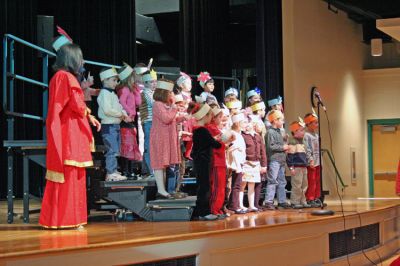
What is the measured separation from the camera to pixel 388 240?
7.48 m

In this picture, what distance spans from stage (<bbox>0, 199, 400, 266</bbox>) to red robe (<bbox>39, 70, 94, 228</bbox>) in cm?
15

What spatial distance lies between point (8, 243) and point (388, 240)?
Result: 14.8ft

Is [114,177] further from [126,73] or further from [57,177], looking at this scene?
[57,177]

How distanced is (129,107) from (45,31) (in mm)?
1032

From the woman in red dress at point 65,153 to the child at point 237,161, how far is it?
6.18 ft

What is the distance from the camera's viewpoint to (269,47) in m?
10.3

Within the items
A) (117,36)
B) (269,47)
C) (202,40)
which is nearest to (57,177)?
(117,36)

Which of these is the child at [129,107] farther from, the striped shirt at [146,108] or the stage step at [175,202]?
the stage step at [175,202]

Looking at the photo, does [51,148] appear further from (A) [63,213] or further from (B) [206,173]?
(B) [206,173]

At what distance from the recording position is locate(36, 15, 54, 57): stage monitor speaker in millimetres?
6582

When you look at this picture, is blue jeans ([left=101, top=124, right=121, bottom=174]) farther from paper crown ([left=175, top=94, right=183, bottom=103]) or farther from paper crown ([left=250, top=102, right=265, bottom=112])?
paper crown ([left=250, top=102, right=265, bottom=112])

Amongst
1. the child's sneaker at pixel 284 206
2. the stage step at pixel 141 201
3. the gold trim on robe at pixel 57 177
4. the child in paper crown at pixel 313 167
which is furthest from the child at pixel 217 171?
the child in paper crown at pixel 313 167

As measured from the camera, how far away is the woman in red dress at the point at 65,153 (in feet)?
Result: 16.6

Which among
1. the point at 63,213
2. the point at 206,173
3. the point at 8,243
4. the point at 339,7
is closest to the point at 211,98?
the point at 206,173
